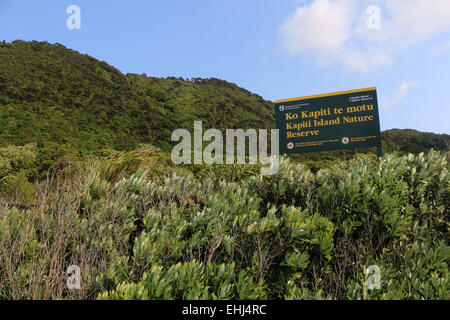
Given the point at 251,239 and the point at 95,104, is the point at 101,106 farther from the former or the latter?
the point at 251,239

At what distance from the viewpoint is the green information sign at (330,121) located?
9.99 meters

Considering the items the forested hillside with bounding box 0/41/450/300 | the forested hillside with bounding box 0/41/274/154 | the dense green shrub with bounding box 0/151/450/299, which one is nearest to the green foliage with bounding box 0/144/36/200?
the forested hillside with bounding box 0/41/274/154

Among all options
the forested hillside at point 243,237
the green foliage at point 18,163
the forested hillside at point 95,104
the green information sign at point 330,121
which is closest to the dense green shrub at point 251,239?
the forested hillside at point 243,237

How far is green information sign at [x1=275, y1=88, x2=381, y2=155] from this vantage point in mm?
9992

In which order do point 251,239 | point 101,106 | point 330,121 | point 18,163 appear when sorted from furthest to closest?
point 101,106 → point 18,163 → point 330,121 → point 251,239

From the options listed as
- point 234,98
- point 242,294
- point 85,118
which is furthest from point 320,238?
point 234,98

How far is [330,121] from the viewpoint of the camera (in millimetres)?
10391

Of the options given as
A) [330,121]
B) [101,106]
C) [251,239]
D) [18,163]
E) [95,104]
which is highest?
[95,104]

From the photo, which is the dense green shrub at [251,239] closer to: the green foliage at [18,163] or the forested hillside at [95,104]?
the green foliage at [18,163]

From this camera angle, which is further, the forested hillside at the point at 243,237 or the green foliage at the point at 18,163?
the green foliage at the point at 18,163

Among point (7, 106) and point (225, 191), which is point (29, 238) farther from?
point (7, 106)

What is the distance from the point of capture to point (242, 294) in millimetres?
2693

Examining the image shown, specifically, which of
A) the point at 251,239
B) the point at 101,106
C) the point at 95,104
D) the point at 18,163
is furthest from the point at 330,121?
the point at 95,104

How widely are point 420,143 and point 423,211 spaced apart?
115ft
